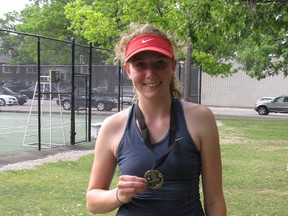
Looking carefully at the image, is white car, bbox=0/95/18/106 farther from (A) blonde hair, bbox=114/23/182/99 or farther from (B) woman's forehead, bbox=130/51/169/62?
(B) woman's forehead, bbox=130/51/169/62

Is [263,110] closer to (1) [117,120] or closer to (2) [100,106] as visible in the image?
(2) [100,106]

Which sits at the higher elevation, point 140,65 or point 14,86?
point 140,65

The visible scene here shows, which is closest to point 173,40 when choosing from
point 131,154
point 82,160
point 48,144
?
point 131,154

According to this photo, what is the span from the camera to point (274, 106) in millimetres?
32500

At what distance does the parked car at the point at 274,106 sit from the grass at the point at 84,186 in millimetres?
21518

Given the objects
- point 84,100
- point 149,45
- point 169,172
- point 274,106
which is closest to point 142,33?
point 149,45

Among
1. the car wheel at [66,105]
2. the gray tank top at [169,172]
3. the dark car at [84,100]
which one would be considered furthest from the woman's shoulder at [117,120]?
the car wheel at [66,105]

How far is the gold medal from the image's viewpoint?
172 cm

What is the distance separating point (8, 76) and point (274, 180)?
811 cm

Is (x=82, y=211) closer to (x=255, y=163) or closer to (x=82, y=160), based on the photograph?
(x=82, y=160)

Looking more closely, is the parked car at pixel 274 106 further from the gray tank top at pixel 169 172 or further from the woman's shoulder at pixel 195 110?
the gray tank top at pixel 169 172

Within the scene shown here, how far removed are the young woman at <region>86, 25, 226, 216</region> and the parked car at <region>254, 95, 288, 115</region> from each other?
31.8 metres

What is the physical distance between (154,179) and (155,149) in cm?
14

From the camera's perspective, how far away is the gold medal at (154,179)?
1.72 metres
